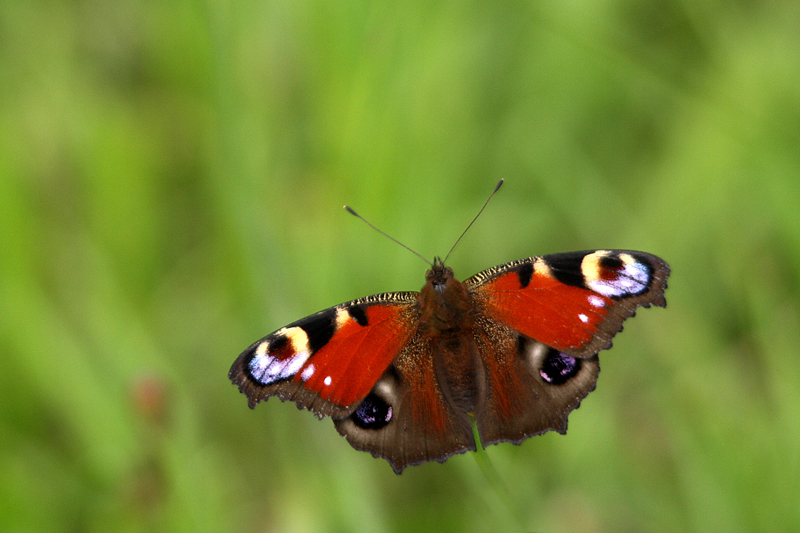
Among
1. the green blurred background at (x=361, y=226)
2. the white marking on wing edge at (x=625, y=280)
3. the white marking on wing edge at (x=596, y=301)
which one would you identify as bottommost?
the green blurred background at (x=361, y=226)

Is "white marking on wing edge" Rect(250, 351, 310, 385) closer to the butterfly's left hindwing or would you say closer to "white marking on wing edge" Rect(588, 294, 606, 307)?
the butterfly's left hindwing

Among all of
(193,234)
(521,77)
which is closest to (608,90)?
(521,77)

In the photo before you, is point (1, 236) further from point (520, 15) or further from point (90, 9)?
point (520, 15)

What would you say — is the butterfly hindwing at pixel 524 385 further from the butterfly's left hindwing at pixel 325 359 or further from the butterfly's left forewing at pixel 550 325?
the butterfly's left hindwing at pixel 325 359

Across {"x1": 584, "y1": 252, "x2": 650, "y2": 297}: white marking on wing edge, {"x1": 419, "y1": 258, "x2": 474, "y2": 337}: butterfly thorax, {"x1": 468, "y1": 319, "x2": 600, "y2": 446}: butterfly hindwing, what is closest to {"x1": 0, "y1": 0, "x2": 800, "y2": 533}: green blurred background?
{"x1": 468, "y1": 319, "x2": 600, "y2": 446}: butterfly hindwing

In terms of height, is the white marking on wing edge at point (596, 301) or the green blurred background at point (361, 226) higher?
the white marking on wing edge at point (596, 301)

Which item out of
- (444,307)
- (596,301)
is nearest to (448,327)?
(444,307)

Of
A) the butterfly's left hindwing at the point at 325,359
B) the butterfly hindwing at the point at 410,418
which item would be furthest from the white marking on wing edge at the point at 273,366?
the butterfly hindwing at the point at 410,418
